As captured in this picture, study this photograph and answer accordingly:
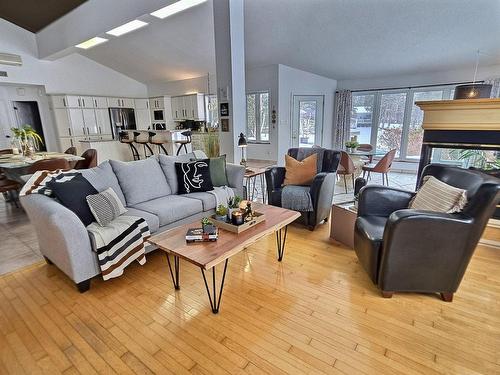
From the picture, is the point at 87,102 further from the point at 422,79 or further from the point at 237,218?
the point at 422,79

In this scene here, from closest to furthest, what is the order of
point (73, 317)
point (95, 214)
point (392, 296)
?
1. point (73, 317)
2. point (392, 296)
3. point (95, 214)

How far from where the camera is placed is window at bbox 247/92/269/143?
7.14 meters

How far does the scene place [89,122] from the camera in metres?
8.30

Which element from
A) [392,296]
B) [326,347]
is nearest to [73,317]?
[326,347]

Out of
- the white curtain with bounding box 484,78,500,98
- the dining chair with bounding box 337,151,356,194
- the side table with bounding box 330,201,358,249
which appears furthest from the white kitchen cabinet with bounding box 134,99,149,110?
the white curtain with bounding box 484,78,500,98

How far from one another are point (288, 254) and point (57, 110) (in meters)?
8.32

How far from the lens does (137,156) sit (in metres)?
7.92

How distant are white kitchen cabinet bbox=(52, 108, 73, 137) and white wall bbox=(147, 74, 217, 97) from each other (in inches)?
116

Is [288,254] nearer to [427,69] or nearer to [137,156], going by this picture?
[427,69]

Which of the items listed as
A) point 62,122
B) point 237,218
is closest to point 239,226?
point 237,218

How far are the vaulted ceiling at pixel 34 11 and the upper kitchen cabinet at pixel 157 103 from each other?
3.42 meters

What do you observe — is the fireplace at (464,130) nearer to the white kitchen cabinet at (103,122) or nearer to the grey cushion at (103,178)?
the grey cushion at (103,178)

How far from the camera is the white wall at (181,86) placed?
8.25 meters

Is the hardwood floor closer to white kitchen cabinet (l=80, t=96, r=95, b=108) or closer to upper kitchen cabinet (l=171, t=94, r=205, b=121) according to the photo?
upper kitchen cabinet (l=171, t=94, r=205, b=121)
